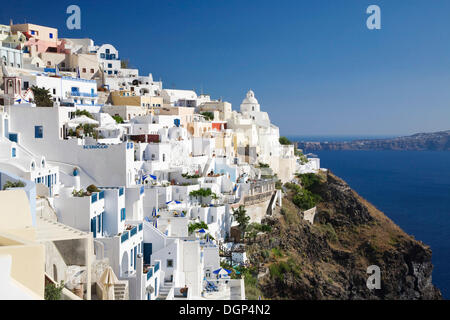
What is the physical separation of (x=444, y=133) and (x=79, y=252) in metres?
154

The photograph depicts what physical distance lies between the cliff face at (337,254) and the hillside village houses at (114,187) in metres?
2.39

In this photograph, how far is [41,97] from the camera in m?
25.5

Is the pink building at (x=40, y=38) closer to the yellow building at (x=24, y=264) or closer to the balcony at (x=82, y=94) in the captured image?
the balcony at (x=82, y=94)

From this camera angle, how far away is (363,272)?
35281 mm

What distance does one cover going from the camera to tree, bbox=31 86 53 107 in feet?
80.9

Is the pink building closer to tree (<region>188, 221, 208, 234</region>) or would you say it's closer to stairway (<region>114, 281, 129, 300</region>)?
tree (<region>188, 221, 208, 234</region>)

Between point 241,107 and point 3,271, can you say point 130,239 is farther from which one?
point 241,107

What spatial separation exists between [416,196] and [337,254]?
4789cm

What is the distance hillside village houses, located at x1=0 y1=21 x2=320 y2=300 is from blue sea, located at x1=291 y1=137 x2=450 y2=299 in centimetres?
1938

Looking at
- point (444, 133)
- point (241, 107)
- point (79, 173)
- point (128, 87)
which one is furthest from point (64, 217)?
point (444, 133)

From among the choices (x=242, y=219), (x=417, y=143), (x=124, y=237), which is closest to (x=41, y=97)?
(x=242, y=219)

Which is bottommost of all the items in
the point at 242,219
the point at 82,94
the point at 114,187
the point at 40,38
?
the point at 242,219

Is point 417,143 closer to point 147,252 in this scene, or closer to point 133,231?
point 147,252

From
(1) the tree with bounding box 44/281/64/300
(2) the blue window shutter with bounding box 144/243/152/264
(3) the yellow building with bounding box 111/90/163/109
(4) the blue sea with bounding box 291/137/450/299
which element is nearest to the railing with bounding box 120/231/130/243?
(2) the blue window shutter with bounding box 144/243/152/264
